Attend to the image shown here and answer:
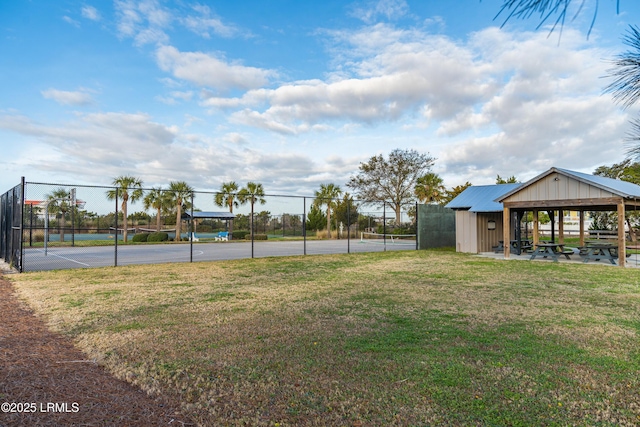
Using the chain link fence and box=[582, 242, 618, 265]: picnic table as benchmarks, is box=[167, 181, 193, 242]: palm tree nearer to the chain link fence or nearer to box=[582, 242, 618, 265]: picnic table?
the chain link fence

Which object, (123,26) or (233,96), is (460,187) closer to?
(233,96)

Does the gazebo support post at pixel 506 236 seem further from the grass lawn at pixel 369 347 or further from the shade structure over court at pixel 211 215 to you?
the shade structure over court at pixel 211 215

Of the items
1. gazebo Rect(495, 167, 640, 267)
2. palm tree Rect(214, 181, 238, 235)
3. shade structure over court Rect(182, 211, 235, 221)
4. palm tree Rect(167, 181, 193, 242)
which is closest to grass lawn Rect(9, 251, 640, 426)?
gazebo Rect(495, 167, 640, 267)

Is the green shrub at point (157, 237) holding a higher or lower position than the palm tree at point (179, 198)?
lower

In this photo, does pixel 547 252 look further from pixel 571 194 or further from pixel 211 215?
pixel 211 215

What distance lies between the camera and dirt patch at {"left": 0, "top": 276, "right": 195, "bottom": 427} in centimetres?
252

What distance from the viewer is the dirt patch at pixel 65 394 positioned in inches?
99.2

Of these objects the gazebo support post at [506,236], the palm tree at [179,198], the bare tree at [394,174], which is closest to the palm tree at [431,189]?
the bare tree at [394,174]

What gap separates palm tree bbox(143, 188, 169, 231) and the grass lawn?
23918mm

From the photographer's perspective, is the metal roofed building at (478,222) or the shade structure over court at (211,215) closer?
the metal roofed building at (478,222)

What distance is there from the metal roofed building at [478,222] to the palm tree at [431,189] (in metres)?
18.2

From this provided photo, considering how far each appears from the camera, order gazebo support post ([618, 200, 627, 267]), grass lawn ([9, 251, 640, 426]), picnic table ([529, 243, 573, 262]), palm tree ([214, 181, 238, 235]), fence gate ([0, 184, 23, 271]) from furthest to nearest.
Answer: palm tree ([214, 181, 238, 235]) < picnic table ([529, 243, 573, 262]) < gazebo support post ([618, 200, 627, 267]) < fence gate ([0, 184, 23, 271]) < grass lawn ([9, 251, 640, 426])

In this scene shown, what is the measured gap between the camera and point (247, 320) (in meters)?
5.13

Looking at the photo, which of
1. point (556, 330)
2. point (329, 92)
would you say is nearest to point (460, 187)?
point (329, 92)
